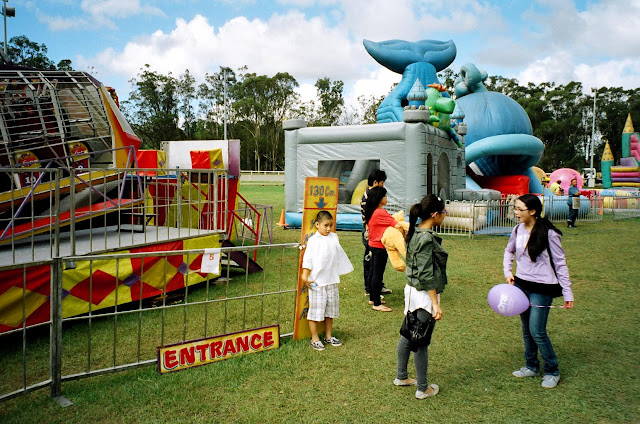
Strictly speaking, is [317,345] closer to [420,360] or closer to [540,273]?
[420,360]

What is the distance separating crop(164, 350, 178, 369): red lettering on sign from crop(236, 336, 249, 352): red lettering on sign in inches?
22.8

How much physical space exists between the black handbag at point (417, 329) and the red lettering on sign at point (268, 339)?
146cm

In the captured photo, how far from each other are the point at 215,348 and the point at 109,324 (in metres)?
1.85

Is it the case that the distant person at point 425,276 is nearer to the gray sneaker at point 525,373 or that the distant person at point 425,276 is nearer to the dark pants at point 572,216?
the gray sneaker at point 525,373

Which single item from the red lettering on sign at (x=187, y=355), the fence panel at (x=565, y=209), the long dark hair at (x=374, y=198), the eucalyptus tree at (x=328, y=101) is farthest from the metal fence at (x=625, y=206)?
the eucalyptus tree at (x=328, y=101)

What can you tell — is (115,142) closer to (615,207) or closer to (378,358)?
(378,358)

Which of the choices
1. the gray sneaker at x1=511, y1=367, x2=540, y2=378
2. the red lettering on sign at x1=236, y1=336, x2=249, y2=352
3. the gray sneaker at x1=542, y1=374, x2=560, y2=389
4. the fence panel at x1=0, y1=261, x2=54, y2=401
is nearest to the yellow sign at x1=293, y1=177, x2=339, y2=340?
the red lettering on sign at x1=236, y1=336, x2=249, y2=352

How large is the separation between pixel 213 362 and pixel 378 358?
150 cm

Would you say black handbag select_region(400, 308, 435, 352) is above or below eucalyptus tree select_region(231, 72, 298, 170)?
below

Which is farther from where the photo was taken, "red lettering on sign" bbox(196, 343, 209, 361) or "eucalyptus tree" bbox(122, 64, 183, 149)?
"eucalyptus tree" bbox(122, 64, 183, 149)

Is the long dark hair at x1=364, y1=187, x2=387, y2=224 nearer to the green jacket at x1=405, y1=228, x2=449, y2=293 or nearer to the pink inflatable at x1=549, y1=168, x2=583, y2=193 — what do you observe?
the green jacket at x1=405, y1=228, x2=449, y2=293

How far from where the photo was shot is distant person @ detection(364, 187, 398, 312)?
228 inches

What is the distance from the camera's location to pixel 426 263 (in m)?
3.54

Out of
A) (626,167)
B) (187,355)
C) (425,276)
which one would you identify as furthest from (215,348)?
(626,167)
